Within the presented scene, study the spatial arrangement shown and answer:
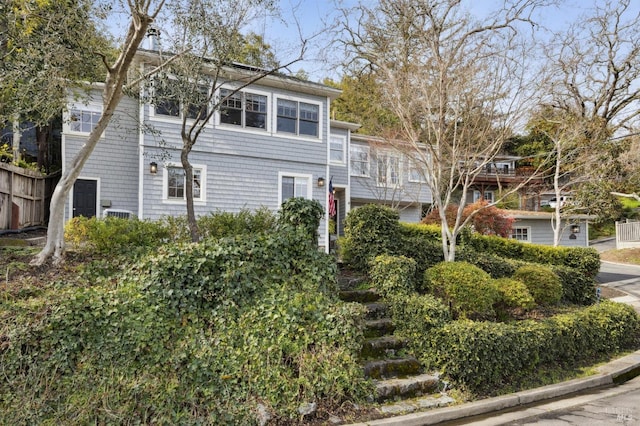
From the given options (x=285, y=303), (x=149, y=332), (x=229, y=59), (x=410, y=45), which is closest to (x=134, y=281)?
(x=149, y=332)

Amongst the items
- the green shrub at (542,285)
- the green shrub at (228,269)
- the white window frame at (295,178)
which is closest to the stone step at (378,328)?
the green shrub at (228,269)

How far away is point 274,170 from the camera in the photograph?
1300 cm

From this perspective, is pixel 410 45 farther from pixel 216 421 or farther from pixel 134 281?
pixel 216 421

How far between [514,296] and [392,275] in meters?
2.39

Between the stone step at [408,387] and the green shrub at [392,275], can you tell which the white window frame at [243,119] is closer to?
the green shrub at [392,275]

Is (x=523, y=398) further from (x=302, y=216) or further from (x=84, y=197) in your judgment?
(x=84, y=197)

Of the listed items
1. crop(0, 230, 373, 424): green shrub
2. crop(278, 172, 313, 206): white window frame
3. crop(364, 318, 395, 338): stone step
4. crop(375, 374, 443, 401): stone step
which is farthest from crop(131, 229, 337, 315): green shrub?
crop(278, 172, 313, 206): white window frame

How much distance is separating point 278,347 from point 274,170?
29.7 feet

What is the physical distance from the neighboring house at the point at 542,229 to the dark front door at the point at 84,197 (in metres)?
19.1

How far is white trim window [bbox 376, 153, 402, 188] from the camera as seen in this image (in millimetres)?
17594

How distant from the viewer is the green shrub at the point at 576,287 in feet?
31.0

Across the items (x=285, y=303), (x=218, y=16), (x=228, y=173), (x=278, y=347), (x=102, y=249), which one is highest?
(x=218, y=16)

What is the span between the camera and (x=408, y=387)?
481cm

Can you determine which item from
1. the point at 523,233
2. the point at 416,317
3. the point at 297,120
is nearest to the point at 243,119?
the point at 297,120
